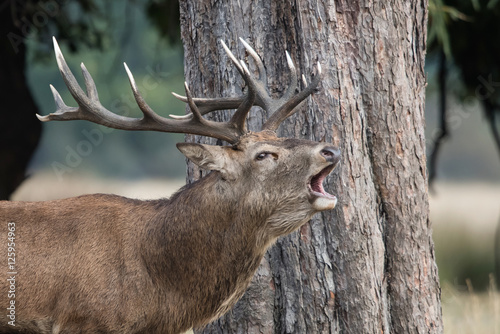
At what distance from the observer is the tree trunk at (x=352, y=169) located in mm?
4402

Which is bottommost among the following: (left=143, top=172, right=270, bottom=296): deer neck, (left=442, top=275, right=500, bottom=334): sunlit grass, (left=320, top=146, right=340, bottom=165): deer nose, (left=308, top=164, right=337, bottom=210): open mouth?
(left=442, top=275, right=500, bottom=334): sunlit grass

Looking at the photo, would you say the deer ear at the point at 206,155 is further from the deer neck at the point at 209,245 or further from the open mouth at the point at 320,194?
the open mouth at the point at 320,194

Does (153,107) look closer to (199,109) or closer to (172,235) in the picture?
(199,109)

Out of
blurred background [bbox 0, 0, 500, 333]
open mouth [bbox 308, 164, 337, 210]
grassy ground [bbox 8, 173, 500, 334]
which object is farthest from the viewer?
grassy ground [bbox 8, 173, 500, 334]

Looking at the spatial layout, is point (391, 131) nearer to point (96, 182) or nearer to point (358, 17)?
point (358, 17)

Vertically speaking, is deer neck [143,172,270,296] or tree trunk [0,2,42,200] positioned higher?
tree trunk [0,2,42,200]

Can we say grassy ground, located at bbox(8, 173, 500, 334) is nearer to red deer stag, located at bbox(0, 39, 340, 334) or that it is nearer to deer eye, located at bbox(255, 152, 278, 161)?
red deer stag, located at bbox(0, 39, 340, 334)

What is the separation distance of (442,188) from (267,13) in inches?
311

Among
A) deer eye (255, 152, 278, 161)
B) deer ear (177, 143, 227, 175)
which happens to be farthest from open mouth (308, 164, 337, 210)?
deer ear (177, 143, 227, 175)

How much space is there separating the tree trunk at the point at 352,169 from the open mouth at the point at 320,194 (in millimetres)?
516

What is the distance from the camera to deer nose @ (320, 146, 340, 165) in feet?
12.4

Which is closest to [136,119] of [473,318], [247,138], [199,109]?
[199,109]

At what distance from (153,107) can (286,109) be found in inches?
259

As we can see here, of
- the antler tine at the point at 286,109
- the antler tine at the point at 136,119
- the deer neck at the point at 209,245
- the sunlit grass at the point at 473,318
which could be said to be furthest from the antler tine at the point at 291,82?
the sunlit grass at the point at 473,318
